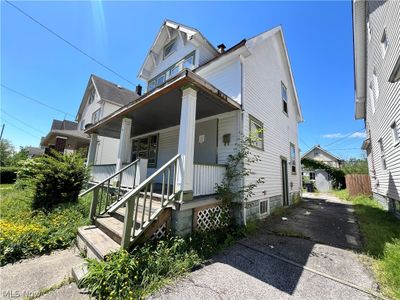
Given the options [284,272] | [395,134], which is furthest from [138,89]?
[284,272]

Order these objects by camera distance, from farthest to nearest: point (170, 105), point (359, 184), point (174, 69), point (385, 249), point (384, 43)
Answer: point (359, 184) → point (174, 69) → point (384, 43) → point (170, 105) → point (385, 249)

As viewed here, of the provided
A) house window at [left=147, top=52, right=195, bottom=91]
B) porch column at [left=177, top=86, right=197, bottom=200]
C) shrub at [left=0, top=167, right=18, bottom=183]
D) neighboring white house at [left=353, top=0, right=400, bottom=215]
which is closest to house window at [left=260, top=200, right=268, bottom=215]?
porch column at [left=177, top=86, right=197, bottom=200]

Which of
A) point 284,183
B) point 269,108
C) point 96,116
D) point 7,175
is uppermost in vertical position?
point 96,116

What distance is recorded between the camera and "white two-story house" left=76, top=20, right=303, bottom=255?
409 centimetres

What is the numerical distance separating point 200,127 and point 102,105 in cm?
1151

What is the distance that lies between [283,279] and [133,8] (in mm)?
10609

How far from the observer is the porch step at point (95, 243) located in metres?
3.17

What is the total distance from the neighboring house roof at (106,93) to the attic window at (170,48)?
6.91m

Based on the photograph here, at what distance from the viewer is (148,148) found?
9.91m

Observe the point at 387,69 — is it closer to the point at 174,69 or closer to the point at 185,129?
the point at 185,129

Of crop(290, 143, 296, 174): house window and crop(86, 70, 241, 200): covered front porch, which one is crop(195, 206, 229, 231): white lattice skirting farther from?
crop(290, 143, 296, 174): house window

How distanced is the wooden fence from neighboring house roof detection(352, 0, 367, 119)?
549cm

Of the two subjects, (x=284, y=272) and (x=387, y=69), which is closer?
(x=284, y=272)

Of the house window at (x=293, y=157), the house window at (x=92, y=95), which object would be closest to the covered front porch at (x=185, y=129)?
the house window at (x=293, y=157)
